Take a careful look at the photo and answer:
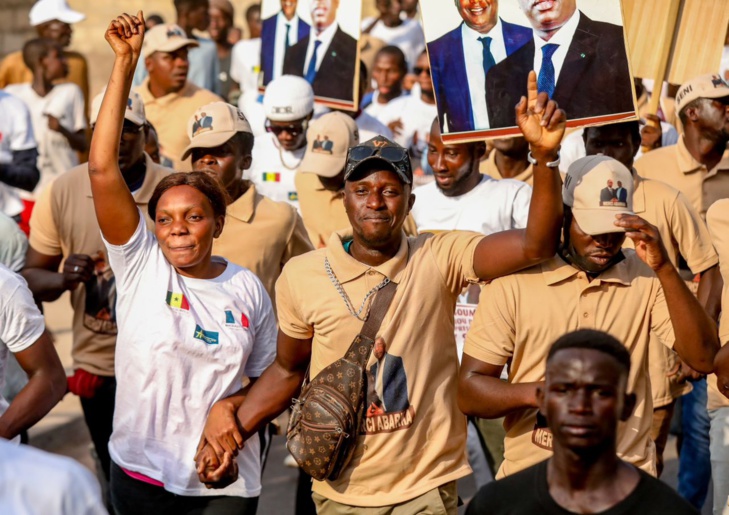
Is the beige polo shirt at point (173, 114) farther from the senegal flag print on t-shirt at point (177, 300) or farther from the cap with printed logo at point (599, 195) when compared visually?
the cap with printed logo at point (599, 195)

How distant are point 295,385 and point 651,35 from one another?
2.88 m

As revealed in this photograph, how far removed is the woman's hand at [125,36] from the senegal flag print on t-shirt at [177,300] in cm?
95

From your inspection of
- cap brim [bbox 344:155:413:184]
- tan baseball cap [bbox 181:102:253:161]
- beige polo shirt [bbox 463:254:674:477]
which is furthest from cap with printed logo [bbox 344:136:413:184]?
tan baseball cap [bbox 181:102:253:161]

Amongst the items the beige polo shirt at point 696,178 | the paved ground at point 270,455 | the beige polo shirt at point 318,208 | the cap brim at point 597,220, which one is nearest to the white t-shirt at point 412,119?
the paved ground at point 270,455

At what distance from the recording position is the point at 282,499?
8.00m

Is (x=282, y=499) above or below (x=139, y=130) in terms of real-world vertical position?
below

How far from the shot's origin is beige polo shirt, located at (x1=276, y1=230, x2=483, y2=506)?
479cm

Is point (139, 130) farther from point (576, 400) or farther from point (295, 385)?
point (576, 400)

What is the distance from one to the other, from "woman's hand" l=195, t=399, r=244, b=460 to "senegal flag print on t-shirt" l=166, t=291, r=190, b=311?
41cm

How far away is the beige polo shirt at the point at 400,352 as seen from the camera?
4.79 metres

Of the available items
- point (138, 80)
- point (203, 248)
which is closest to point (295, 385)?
point (203, 248)

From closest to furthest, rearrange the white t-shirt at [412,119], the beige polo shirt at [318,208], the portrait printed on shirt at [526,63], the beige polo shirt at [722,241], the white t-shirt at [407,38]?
the beige polo shirt at [722,241] → the portrait printed on shirt at [526,63] → the beige polo shirt at [318,208] → the white t-shirt at [412,119] → the white t-shirt at [407,38]

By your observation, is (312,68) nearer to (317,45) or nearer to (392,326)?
(317,45)

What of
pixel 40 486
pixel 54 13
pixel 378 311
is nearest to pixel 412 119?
pixel 54 13
